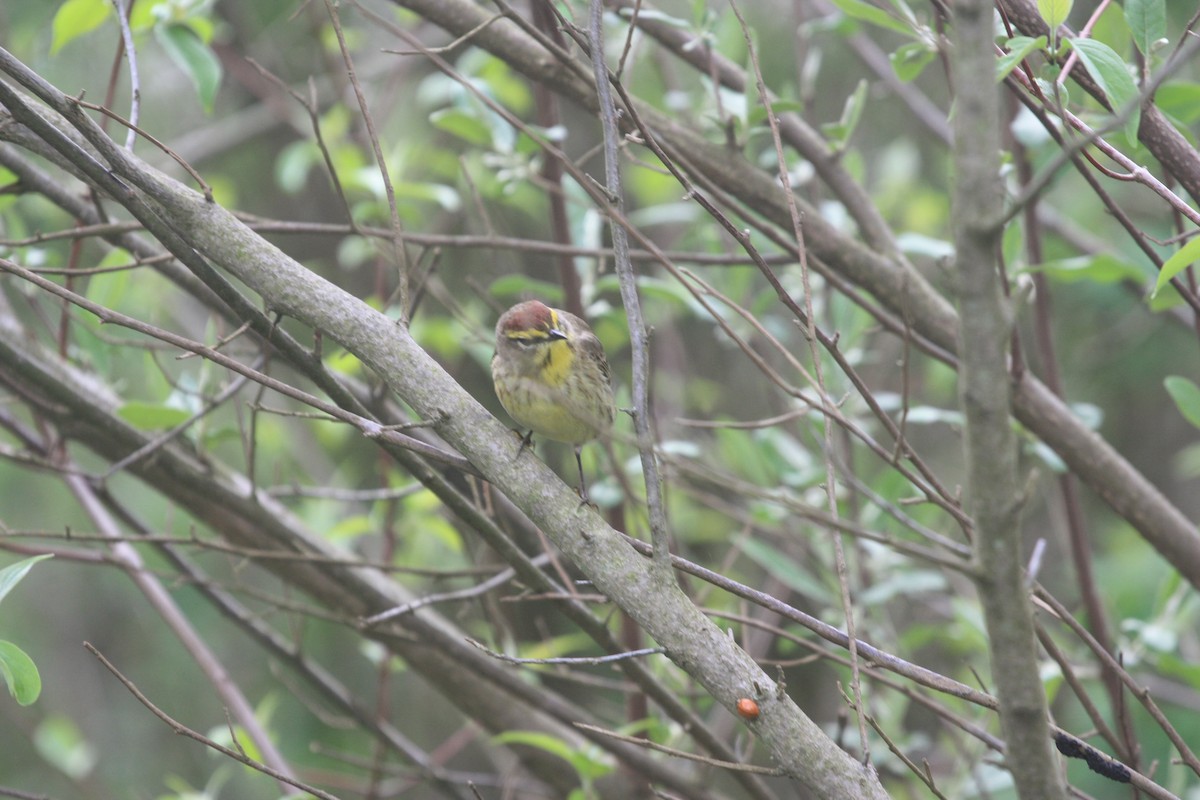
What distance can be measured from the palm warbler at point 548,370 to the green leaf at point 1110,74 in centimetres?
141

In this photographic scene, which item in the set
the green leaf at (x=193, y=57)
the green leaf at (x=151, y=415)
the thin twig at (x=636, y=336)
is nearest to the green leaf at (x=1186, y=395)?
the thin twig at (x=636, y=336)

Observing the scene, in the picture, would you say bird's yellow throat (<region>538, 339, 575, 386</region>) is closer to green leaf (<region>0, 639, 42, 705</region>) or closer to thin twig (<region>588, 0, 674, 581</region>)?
thin twig (<region>588, 0, 674, 581</region>)

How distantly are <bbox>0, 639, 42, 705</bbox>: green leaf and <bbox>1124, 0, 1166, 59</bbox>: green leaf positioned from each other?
2599 mm

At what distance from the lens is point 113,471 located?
9.32 feet

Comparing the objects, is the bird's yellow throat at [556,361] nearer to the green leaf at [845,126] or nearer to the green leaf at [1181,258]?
the green leaf at [845,126]

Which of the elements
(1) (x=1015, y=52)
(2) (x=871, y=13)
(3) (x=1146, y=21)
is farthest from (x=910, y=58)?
(1) (x=1015, y=52)

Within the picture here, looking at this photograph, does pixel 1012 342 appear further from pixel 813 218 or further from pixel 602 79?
pixel 602 79

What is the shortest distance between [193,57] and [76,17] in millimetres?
318

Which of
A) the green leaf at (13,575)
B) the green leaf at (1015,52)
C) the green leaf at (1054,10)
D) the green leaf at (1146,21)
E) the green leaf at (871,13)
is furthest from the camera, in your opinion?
the green leaf at (871,13)

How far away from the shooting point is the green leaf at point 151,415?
286cm

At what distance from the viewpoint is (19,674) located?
1.96 meters

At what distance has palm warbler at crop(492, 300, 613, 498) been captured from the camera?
2.81 metres

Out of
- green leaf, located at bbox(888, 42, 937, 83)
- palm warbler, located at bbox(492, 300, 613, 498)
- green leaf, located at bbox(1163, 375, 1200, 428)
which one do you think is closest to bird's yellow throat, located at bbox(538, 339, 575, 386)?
palm warbler, located at bbox(492, 300, 613, 498)

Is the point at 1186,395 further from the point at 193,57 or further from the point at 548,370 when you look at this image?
the point at 193,57
